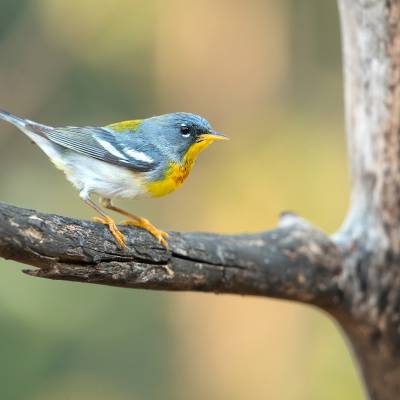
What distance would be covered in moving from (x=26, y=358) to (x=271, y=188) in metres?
3.39

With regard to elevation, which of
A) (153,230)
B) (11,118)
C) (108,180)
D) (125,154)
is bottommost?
(153,230)

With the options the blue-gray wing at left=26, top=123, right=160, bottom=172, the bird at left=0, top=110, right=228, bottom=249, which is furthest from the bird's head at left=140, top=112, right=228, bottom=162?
the blue-gray wing at left=26, top=123, right=160, bottom=172

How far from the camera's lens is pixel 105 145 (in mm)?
3824

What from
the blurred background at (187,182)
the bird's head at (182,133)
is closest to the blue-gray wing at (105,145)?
the bird's head at (182,133)

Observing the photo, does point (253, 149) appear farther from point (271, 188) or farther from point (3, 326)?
point (3, 326)

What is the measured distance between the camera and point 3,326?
767cm

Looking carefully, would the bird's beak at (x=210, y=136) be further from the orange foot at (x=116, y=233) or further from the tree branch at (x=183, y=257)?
the orange foot at (x=116, y=233)

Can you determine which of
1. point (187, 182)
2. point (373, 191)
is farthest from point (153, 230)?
point (187, 182)

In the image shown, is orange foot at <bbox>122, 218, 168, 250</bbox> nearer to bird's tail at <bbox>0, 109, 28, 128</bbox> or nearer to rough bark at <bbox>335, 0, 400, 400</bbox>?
bird's tail at <bbox>0, 109, 28, 128</bbox>

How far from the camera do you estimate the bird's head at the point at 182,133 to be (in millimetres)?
3992

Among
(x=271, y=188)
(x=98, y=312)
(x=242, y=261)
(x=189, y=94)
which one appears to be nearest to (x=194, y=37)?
(x=189, y=94)

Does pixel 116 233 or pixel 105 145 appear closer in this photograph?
pixel 116 233

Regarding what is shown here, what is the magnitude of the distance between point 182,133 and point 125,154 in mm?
406

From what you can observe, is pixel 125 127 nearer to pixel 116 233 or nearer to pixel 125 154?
pixel 125 154
